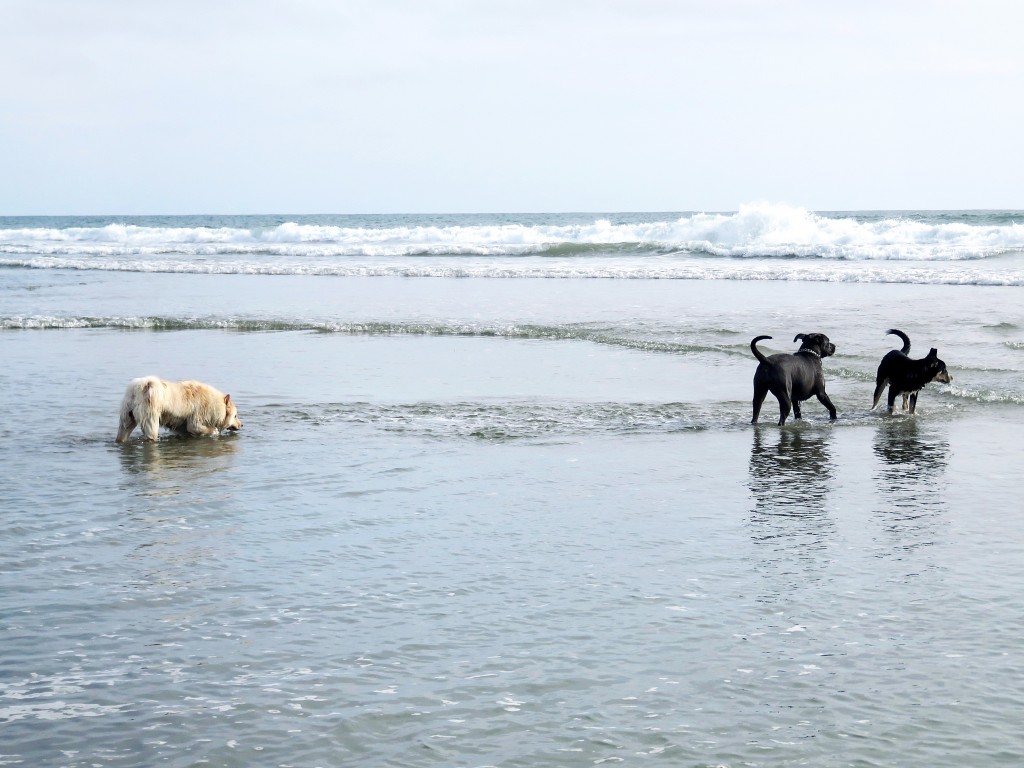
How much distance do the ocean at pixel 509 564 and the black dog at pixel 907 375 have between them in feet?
1.19

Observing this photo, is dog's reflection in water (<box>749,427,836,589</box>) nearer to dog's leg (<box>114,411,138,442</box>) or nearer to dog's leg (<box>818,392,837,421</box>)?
dog's leg (<box>818,392,837,421</box>)

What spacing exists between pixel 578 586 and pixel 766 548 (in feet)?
4.37

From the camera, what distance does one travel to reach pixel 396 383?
12891 millimetres

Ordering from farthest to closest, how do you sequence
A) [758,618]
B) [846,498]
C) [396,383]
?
[396,383], [846,498], [758,618]

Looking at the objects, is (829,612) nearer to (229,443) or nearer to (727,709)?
(727,709)

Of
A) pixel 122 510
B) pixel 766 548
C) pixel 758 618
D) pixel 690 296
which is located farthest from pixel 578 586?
pixel 690 296

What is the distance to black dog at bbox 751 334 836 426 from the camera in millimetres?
10406

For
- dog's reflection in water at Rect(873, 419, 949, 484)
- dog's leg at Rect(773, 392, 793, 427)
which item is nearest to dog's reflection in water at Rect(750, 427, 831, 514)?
dog's leg at Rect(773, 392, 793, 427)

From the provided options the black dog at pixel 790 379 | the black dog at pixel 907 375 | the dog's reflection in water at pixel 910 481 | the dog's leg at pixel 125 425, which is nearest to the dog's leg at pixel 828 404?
the black dog at pixel 790 379

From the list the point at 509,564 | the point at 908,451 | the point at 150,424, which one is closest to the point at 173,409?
the point at 150,424

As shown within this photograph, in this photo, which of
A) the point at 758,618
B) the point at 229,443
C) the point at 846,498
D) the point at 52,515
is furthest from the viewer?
the point at 229,443

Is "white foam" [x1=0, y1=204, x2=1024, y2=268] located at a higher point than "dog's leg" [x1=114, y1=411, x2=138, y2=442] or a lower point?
higher

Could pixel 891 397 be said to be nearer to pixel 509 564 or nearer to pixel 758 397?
pixel 758 397

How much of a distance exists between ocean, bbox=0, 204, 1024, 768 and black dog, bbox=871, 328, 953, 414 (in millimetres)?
363
